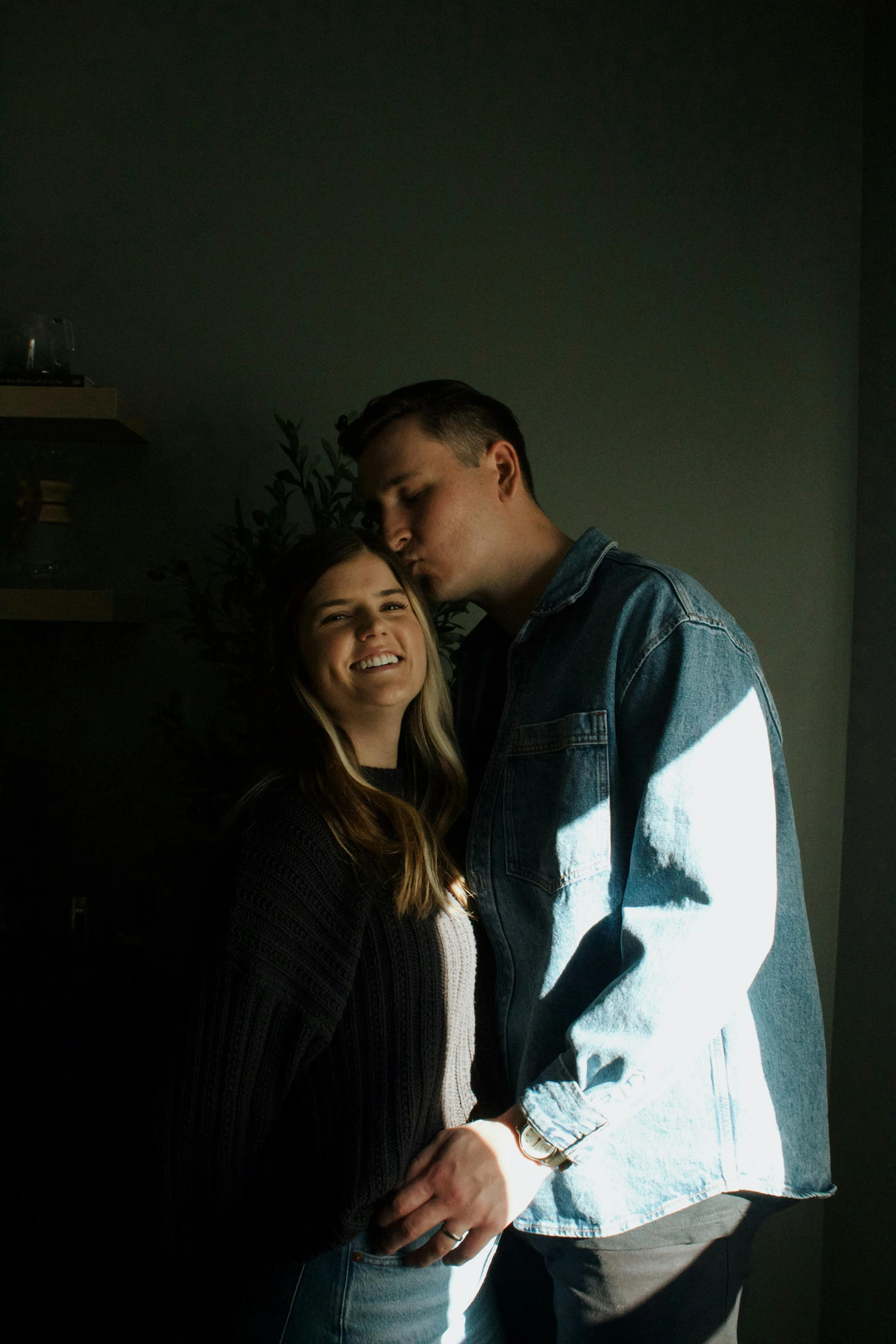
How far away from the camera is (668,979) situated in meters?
0.96

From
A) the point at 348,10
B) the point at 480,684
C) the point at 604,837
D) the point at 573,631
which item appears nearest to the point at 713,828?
the point at 604,837

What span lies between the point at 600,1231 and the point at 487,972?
34 cm

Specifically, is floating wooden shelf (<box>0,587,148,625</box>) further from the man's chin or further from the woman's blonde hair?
the man's chin

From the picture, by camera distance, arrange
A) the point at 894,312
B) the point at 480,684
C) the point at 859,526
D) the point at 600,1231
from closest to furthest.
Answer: the point at 600,1231
the point at 480,684
the point at 894,312
the point at 859,526

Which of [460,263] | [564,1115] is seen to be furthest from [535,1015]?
[460,263]

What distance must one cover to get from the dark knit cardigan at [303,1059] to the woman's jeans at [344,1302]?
4 cm

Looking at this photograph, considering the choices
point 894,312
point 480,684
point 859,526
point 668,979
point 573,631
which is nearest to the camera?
point 668,979

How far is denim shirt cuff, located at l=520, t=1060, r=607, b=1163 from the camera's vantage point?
37.9 inches

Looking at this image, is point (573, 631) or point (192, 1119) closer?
point (192, 1119)

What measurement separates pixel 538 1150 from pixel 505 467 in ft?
3.29

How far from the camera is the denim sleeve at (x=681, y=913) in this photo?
0.96m

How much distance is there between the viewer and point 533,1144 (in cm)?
99

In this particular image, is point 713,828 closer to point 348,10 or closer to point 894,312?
point 894,312

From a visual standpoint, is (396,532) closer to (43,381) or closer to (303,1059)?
(303,1059)
